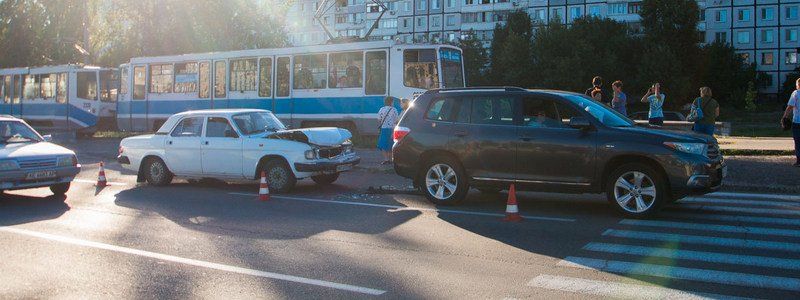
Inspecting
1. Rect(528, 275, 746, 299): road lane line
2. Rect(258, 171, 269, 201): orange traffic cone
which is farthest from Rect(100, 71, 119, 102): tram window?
Rect(528, 275, 746, 299): road lane line

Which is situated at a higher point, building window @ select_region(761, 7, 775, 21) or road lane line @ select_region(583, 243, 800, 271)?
building window @ select_region(761, 7, 775, 21)

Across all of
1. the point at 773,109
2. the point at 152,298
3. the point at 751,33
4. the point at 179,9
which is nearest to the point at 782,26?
the point at 751,33

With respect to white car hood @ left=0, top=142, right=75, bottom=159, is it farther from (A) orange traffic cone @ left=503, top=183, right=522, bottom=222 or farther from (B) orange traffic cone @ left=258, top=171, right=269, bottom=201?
(A) orange traffic cone @ left=503, top=183, right=522, bottom=222

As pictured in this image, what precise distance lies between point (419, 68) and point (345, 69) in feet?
8.13

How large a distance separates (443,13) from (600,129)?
8531cm

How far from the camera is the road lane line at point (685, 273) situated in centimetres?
629

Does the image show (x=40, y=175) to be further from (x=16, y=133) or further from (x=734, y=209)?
(x=734, y=209)

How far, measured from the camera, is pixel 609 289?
6.13 meters

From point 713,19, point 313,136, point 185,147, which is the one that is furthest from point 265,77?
point 713,19

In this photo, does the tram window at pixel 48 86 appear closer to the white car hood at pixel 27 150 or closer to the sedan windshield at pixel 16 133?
the sedan windshield at pixel 16 133

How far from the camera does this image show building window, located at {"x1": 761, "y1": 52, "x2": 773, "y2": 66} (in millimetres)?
84500

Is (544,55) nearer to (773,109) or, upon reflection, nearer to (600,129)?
(773,109)

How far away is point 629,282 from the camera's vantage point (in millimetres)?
6375

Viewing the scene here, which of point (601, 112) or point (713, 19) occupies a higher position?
point (713, 19)
